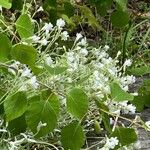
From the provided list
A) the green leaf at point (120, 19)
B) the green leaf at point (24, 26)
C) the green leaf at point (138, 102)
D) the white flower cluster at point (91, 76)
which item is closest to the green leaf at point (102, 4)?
the green leaf at point (120, 19)

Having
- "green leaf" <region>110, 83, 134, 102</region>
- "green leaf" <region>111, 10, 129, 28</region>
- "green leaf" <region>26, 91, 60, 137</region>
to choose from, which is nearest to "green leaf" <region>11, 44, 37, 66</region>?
"green leaf" <region>26, 91, 60, 137</region>

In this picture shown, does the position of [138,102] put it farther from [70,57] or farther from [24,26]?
[24,26]

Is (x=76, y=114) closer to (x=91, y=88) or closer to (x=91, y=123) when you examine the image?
(x=91, y=88)

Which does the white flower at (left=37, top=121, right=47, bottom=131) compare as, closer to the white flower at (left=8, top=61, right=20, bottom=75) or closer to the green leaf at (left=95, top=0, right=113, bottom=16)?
the white flower at (left=8, top=61, right=20, bottom=75)

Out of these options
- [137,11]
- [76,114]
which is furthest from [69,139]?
[137,11]

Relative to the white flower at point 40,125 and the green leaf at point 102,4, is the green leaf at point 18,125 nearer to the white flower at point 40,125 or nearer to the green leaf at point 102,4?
the white flower at point 40,125

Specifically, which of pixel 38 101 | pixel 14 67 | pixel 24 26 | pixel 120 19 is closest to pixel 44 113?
pixel 38 101

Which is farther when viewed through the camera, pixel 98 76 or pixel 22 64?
pixel 98 76
